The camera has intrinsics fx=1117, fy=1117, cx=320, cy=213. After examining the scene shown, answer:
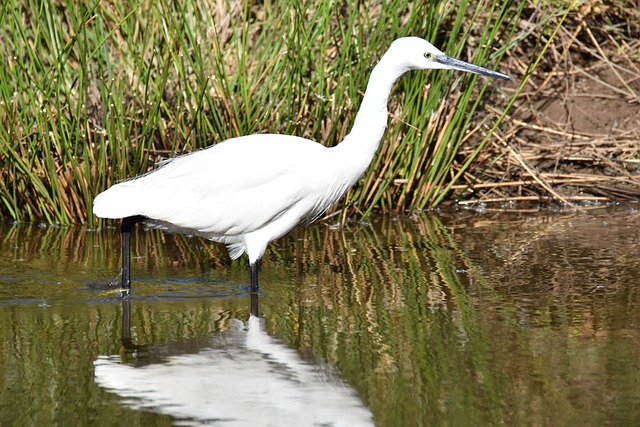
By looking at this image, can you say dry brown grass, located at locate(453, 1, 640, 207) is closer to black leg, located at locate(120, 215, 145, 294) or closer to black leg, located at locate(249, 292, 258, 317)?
black leg, located at locate(249, 292, 258, 317)

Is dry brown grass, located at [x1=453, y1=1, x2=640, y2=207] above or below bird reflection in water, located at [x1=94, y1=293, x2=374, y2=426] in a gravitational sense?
above

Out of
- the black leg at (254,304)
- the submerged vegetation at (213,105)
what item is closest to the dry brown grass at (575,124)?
the submerged vegetation at (213,105)

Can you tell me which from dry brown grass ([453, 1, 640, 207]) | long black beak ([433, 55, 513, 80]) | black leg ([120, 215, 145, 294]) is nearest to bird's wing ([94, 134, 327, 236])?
black leg ([120, 215, 145, 294])

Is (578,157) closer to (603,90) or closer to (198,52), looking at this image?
(603,90)

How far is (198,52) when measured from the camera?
697 centimetres

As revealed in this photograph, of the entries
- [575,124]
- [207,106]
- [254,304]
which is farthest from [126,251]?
[575,124]

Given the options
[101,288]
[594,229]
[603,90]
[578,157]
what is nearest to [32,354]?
[101,288]

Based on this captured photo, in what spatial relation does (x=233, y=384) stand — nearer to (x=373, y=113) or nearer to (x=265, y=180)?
(x=265, y=180)

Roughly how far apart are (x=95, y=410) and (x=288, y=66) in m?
3.76

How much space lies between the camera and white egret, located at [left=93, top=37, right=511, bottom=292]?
582 centimetres

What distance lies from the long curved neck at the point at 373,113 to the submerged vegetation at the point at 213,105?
1269 millimetres

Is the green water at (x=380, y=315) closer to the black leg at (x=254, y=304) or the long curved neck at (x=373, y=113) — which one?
the black leg at (x=254, y=304)

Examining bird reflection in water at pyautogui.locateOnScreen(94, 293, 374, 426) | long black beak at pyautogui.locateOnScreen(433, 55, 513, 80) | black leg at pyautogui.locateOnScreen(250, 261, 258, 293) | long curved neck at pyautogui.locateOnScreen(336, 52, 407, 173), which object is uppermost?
long black beak at pyautogui.locateOnScreen(433, 55, 513, 80)

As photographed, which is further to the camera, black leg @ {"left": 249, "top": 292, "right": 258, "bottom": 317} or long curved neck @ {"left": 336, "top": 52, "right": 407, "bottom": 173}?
long curved neck @ {"left": 336, "top": 52, "right": 407, "bottom": 173}
